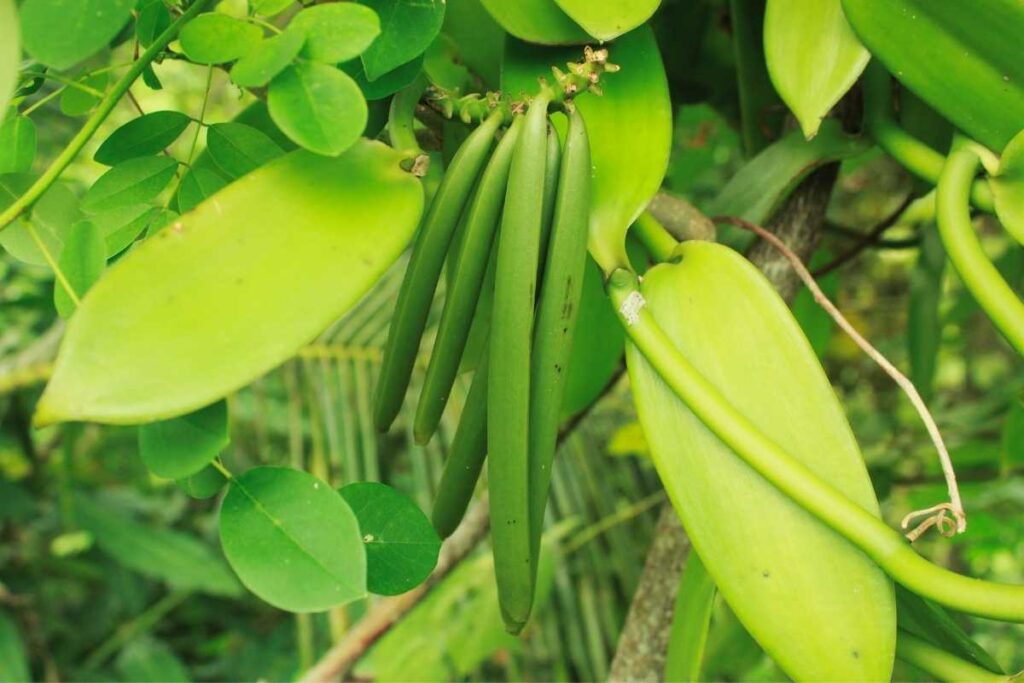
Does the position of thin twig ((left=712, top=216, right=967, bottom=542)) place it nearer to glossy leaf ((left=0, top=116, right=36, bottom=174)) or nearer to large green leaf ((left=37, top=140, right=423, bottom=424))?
large green leaf ((left=37, top=140, right=423, bottom=424))

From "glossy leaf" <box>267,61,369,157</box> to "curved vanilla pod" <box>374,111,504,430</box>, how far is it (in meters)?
0.05

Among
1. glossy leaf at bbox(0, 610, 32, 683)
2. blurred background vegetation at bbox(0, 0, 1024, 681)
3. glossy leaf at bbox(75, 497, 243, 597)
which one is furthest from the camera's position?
glossy leaf at bbox(75, 497, 243, 597)

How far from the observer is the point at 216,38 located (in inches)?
12.6

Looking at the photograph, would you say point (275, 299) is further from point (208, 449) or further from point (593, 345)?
point (593, 345)

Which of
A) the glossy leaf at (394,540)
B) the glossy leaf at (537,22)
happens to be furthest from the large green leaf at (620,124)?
the glossy leaf at (394,540)

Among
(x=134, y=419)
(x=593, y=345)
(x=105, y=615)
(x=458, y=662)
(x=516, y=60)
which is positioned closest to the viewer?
(x=134, y=419)

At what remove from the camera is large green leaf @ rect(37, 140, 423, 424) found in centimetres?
27

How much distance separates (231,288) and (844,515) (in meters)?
0.21

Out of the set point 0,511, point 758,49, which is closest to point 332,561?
point 758,49

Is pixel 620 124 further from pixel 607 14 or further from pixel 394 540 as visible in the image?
pixel 394 540

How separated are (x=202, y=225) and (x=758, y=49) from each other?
0.35 metres

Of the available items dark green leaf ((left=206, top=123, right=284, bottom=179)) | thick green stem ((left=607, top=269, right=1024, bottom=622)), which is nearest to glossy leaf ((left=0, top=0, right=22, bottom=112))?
dark green leaf ((left=206, top=123, right=284, bottom=179))

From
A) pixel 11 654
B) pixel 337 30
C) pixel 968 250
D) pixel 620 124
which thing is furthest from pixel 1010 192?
pixel 11 654

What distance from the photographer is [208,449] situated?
31cm
